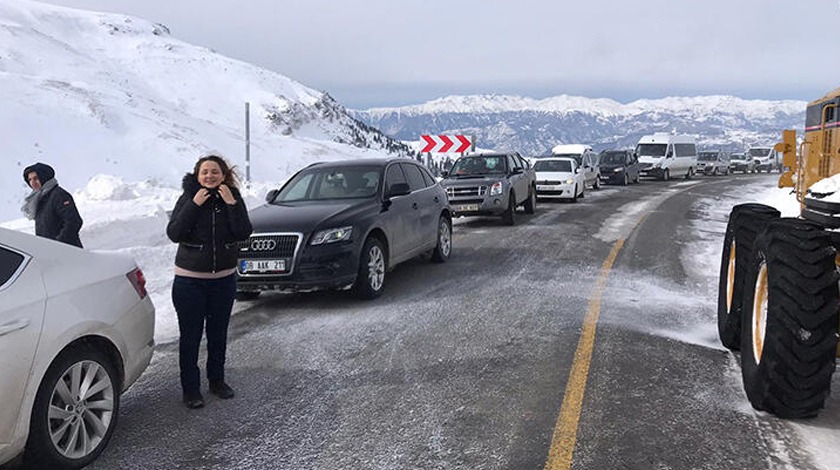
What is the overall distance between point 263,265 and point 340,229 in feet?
3.04

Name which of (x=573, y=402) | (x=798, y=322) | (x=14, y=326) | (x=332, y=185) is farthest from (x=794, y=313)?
(x=332, y=185)

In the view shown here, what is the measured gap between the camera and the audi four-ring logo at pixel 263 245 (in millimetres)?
7524

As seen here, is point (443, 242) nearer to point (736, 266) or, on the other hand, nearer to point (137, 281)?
point (736, 266)

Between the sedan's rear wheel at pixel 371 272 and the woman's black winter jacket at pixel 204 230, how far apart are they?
10.1ft

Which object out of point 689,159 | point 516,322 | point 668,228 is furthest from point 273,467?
point 689,159

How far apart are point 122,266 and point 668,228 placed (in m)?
12.7

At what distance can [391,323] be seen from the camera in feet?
22.7

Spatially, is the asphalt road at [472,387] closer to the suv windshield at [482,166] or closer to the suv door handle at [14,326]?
the suv door handle at [14,326]

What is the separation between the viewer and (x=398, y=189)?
877 centimetres

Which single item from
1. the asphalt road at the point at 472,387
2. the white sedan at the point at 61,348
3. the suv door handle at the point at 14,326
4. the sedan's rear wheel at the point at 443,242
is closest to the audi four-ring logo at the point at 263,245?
the asphalt road at the point at 472,387

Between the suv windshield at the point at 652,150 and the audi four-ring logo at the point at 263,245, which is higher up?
the suv windshield at the point at 652,150

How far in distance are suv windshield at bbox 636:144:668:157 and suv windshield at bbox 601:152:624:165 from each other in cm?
470

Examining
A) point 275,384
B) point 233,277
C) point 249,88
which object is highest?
point 249,88

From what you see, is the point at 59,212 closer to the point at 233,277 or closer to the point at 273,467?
the point at 233,277
